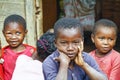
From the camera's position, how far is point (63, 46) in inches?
100

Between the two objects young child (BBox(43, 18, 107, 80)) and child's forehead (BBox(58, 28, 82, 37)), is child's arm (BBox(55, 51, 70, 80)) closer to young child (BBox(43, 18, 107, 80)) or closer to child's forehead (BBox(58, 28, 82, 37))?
young child (BBox(43, 18, 107, 80))

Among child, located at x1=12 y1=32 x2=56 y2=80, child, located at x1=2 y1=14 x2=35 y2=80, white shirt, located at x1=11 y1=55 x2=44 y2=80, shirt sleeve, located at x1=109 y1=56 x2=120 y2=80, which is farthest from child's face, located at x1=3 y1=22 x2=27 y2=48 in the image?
shirt sleeve, located at x1=109 y1=56 x2=120 y2=80

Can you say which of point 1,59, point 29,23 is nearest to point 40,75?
point 1,59

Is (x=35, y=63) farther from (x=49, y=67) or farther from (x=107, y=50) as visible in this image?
(x=107, y=50)

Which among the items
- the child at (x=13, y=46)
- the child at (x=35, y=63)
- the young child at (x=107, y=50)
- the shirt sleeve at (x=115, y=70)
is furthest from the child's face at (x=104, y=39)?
the child at (x=35, y=63)

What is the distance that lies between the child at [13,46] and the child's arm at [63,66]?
838 mm

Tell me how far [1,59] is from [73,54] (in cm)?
94

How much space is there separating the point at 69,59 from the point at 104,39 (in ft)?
3.13

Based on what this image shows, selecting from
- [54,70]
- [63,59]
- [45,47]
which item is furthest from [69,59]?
[45,47]

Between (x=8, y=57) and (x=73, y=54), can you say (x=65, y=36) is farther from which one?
(x=8, y=57)

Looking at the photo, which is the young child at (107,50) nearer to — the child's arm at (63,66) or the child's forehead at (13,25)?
the child's forehead at (13,25)

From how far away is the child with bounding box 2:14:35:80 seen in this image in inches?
128

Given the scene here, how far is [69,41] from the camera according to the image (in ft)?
8.36

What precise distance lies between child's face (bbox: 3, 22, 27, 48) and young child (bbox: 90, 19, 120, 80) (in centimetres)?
70
